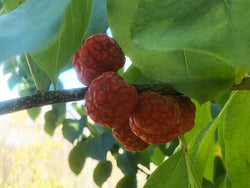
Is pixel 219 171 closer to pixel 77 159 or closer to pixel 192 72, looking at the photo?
pixel 77 159

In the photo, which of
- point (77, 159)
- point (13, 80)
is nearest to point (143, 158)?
point (77, 159)

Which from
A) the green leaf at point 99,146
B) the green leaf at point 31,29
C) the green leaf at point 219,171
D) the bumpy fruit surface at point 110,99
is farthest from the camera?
the green leaf at point 219,171

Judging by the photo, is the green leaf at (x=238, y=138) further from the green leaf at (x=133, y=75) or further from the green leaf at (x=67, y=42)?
the green leaf at (x=67, y=42)

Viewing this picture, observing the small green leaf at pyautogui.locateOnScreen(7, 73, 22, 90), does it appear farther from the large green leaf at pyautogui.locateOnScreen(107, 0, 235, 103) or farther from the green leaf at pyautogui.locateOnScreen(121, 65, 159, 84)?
the large green leaf at pyautogui.locateOnScreen(107, 0, 235, 103)

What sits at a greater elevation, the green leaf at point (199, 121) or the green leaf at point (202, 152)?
the green leaf at point (202, 152)

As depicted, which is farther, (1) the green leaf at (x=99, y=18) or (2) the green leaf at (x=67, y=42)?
(1) the green leaf at (x=99, y=18)

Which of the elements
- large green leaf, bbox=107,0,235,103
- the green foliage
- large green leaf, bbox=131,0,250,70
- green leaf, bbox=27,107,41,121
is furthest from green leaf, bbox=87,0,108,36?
green leaf, bbox=27,107,41,121

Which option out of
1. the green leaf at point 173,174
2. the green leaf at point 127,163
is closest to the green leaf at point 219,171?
the green leaf at point 127,163

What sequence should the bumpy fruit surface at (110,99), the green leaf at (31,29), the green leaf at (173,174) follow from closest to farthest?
the green leaf at (31,29) → the bumpy fruit surface at (110,99) → the green leaf at (173,174)

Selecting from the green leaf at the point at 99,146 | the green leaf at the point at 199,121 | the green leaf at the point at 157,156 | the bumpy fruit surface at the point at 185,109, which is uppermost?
the bumpy fruit surface at the point at 185,109
